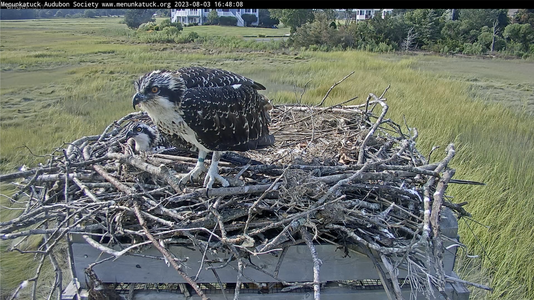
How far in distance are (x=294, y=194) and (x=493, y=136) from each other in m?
6.23

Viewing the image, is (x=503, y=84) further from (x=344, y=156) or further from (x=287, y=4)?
(x=287, y=4)

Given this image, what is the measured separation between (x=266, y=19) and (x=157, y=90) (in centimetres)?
1036

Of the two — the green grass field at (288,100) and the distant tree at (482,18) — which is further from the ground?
the distant tree at (482,18)

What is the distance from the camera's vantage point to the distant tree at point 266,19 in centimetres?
1165

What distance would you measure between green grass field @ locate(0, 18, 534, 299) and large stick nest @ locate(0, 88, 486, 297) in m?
0.85

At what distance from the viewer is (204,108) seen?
8.89 feet

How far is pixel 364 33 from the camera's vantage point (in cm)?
1894

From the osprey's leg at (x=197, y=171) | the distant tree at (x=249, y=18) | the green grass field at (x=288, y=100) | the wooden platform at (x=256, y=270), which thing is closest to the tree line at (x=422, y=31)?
the distant tree at (x=249, y=18)

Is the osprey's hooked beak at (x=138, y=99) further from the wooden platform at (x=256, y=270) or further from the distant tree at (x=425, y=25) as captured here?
the distant tree at (x=425, y=25)

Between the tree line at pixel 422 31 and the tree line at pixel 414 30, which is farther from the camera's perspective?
the tree line at pixel 422 31

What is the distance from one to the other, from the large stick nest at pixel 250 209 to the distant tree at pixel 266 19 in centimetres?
938

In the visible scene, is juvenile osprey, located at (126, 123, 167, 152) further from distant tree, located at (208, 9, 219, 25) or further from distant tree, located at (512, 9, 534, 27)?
distant tree, located at (512, 9, 534, 27)

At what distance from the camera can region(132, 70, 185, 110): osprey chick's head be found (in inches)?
103

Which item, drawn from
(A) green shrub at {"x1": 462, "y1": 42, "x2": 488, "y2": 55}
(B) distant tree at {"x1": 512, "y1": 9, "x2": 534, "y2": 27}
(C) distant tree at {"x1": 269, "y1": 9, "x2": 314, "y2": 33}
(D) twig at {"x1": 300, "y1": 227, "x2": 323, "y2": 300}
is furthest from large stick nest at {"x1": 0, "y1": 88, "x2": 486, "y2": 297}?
(A) green shrub at {"x1": 462, "y1": 42, "x2": 488, "y2": 55}
